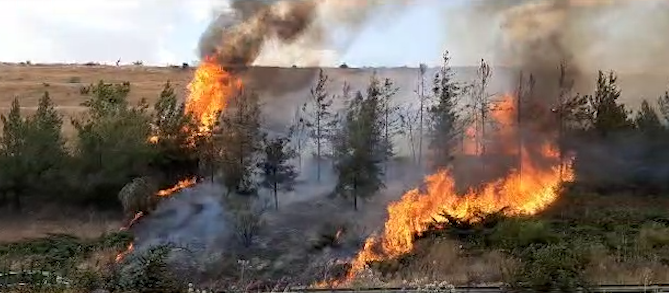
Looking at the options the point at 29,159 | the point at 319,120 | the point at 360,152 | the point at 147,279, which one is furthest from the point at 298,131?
the point at 147,279

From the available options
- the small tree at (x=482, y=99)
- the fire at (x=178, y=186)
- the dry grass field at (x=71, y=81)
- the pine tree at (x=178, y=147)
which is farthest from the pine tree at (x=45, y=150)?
the small tree at (x=482, y=99)

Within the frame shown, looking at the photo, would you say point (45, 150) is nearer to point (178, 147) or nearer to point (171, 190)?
point (178, 147)

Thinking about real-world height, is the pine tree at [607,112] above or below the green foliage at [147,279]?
above

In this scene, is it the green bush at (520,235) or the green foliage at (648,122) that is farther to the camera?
the green foliage at (648,122)

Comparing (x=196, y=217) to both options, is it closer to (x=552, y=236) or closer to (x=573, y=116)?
(x=552, y=236)

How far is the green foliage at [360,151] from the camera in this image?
30.8 metres

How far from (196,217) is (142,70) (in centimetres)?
6917

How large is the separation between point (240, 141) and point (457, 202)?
11.1 metres

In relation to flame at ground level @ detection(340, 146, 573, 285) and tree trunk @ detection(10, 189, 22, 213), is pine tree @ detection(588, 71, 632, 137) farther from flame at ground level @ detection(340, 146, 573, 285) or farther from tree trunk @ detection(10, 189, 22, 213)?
tree trunk @ detection(10, 189, 22, 213)

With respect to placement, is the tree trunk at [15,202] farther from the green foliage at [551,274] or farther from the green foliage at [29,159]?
the green foliage at [551,274]

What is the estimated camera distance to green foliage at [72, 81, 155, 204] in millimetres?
34781

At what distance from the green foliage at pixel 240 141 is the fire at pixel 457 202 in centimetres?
715

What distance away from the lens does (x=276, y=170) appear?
3228 cm

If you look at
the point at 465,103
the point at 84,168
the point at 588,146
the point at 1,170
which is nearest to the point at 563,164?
the point at 588,146
